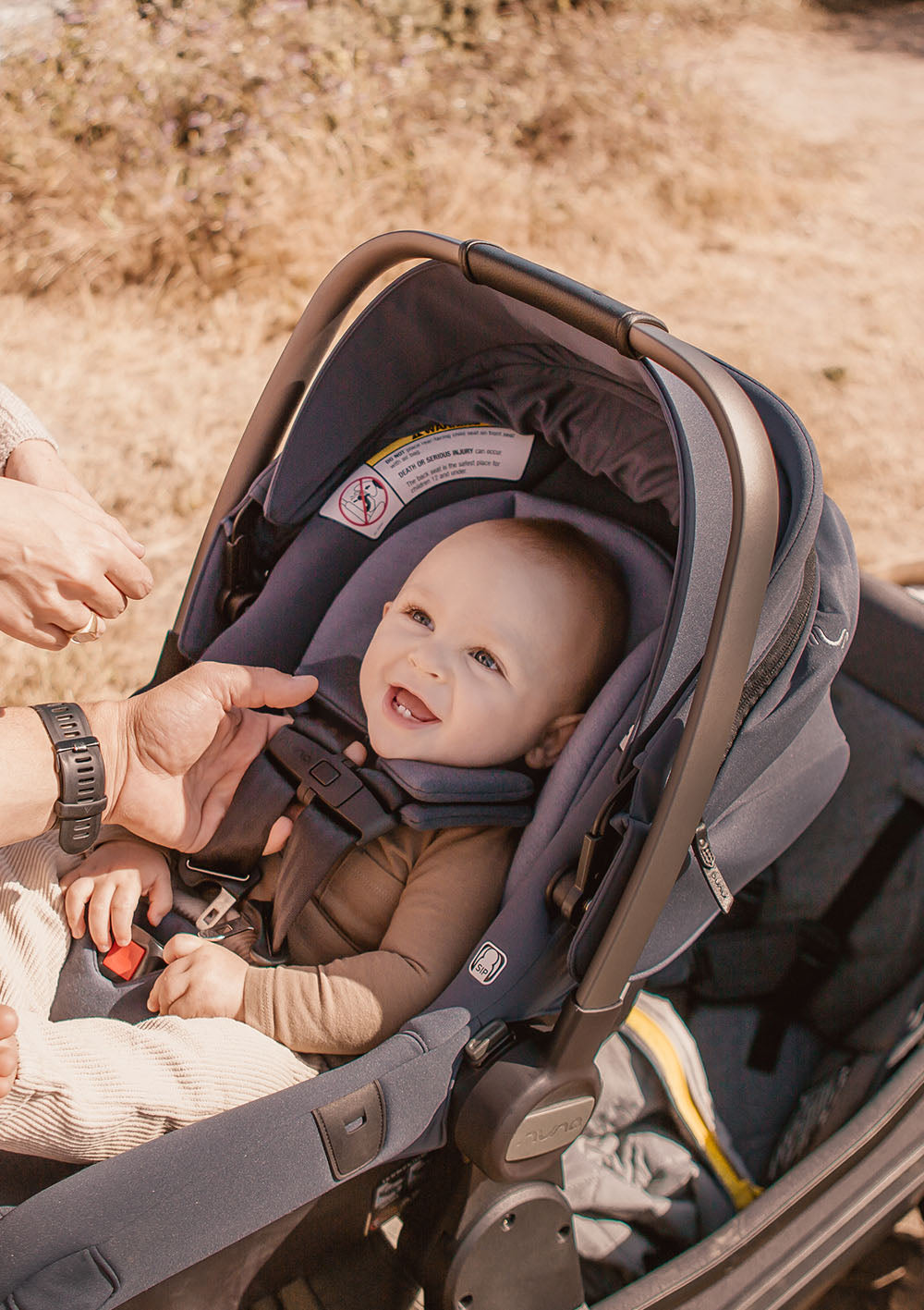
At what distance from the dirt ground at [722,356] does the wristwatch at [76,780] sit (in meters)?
1.53

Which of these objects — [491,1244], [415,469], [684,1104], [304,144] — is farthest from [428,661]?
[304,144]

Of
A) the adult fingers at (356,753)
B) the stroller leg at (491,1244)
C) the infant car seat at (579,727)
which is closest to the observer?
the infant car seat at (579,727)

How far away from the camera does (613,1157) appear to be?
1848 millimetres

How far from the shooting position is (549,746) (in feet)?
5.73

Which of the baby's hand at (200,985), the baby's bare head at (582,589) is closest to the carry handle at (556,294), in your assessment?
the baby's bare head at (582,589)

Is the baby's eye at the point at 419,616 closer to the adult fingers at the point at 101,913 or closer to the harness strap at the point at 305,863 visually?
the harness strap at the point at 305,863

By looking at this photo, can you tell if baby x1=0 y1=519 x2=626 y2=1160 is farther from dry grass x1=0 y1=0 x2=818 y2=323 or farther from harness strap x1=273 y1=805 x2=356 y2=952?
dry grass x1=0 y1=0 x2=818 y2=323

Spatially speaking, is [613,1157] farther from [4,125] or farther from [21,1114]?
[4,125]

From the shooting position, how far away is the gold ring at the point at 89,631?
1.34m

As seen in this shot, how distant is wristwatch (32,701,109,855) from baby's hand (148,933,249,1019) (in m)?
0.22

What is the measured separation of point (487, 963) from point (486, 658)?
0.50 metres

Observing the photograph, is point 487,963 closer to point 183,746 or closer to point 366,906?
point 366,906

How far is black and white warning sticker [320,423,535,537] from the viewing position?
186cm

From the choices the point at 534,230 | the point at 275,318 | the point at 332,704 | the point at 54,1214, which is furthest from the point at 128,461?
the point at 54,1214
